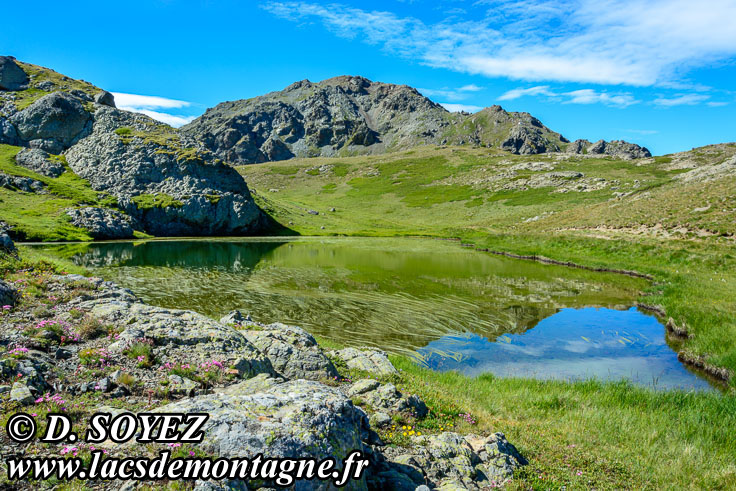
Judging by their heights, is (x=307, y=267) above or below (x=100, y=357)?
below

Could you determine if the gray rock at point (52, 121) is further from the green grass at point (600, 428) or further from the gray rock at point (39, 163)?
the green grass at point (600, 428)

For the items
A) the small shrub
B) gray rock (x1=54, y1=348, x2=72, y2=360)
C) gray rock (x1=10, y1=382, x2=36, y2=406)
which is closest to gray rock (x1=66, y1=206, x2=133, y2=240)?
the small shrub

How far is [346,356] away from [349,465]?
844 centimetres

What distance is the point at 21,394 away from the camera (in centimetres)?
622

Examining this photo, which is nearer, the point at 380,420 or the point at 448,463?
the point at 448,463

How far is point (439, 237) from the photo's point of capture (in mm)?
91875

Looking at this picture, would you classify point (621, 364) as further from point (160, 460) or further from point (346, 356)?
point (160, 460)

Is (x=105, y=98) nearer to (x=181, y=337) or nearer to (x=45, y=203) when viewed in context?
(x=45, y=203)

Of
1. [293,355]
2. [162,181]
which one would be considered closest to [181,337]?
[293,355]

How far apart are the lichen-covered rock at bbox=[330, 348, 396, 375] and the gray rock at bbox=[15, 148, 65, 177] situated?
103668 millimetres

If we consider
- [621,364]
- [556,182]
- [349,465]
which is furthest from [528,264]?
[556,182]

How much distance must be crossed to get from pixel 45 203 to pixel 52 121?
38288mm

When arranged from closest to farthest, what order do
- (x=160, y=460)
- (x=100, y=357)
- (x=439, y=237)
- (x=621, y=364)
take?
(x=160, y=460) < (x=100, y=357) < (x=621, y=364) < (x=439, y=237)

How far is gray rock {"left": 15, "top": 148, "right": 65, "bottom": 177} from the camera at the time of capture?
85562mm
